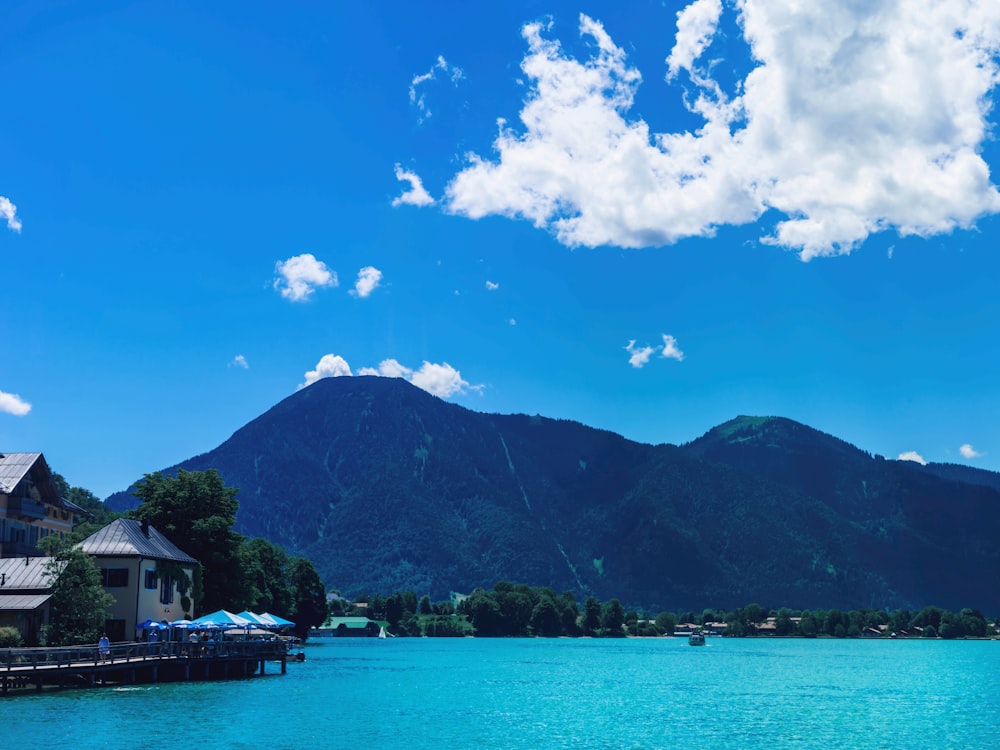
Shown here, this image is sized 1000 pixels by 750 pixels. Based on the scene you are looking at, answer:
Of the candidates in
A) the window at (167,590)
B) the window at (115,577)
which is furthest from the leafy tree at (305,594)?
the window at (115,577)

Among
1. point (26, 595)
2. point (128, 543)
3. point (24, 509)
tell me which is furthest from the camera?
point (24, 509)

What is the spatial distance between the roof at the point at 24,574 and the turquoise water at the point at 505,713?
432 inches

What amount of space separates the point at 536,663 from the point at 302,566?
1887 inches

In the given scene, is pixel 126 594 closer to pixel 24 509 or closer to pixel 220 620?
pixel 220 620

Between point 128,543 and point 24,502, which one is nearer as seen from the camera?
point 128,543

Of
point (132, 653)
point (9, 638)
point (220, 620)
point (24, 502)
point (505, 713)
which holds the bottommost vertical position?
point (505, 713)

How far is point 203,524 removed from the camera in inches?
3580

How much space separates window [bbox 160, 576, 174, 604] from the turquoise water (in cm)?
858

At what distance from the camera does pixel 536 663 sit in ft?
427

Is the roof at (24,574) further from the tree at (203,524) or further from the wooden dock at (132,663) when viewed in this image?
the tree at (203,524)

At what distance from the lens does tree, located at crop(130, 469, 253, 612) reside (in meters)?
91.2

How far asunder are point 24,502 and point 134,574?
819 inches

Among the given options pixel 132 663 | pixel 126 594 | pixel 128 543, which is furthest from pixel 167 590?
pixel 132 663

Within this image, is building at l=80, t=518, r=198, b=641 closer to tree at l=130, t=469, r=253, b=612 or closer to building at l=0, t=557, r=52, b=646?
building at l=0, t=557, r=52, b=646
